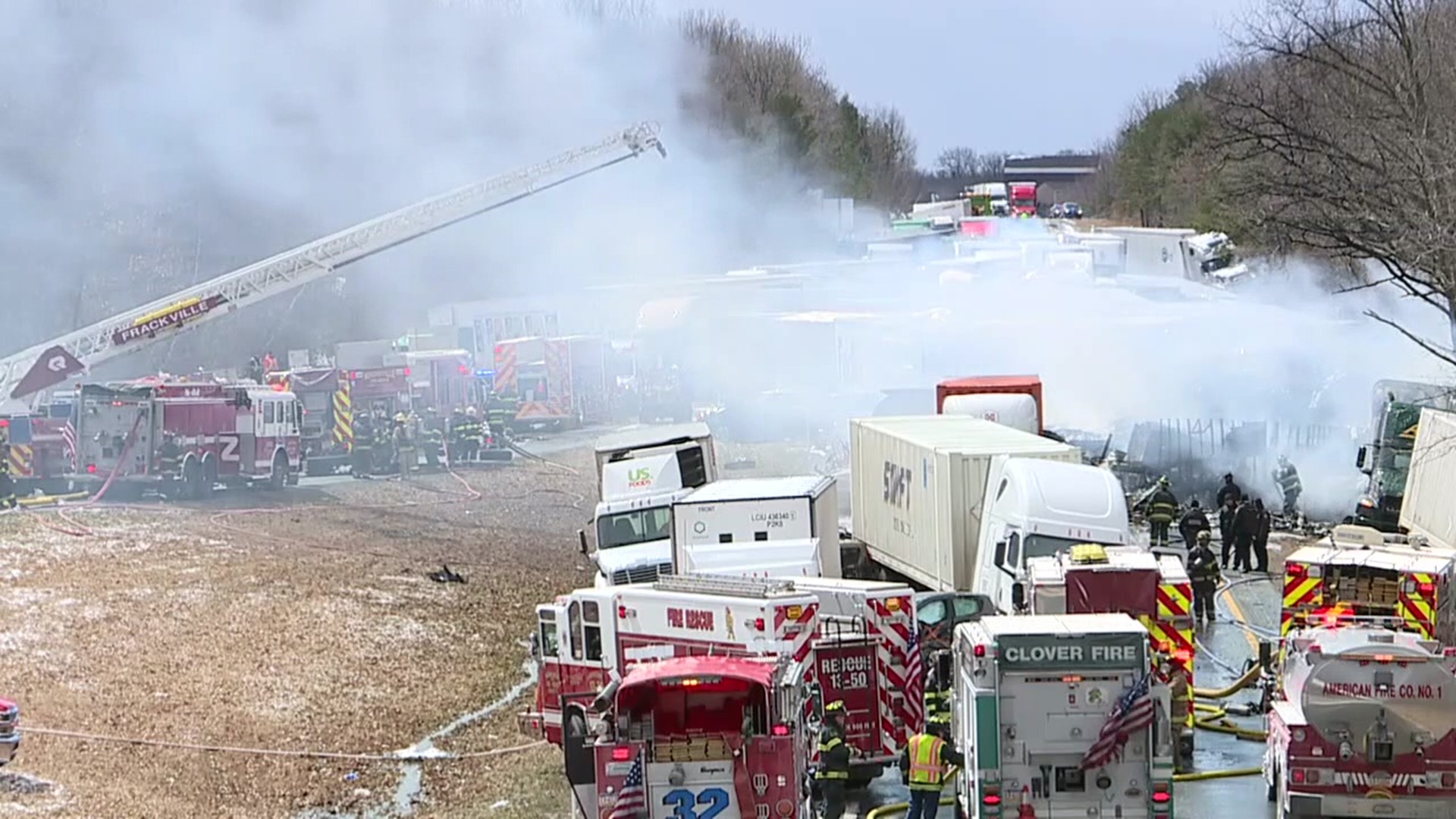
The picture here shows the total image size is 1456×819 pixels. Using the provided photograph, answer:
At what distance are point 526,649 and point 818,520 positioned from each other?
5327mm

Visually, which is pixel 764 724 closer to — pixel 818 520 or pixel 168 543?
pixel 818 520

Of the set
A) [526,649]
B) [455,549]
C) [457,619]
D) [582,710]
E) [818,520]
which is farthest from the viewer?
[455,549]

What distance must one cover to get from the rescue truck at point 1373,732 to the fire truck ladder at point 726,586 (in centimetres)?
495

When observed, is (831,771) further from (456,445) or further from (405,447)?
(456,445)

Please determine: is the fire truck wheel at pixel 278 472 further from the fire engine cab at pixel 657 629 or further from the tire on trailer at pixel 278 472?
the fire engine cab at pixel 657 629

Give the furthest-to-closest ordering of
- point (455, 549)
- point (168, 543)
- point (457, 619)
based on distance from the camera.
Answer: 1. point (455, 549)
2. point (168, 543)
3. point (457, 619)

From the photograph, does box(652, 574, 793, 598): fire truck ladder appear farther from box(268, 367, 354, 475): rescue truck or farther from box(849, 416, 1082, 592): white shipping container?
box(268, 367, 354, 475): rescue truck

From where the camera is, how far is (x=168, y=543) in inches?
1315

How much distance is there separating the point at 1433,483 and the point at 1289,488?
27.0 feet

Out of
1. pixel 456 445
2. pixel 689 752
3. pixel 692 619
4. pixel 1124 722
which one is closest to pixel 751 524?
pixel 692 619

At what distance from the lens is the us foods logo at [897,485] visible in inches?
1056

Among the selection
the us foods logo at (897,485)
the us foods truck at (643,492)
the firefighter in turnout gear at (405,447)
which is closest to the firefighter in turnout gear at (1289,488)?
the us foods logo at (897,485)

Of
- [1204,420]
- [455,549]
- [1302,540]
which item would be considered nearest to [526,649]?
[455,549]

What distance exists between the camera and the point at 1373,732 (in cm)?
1416
